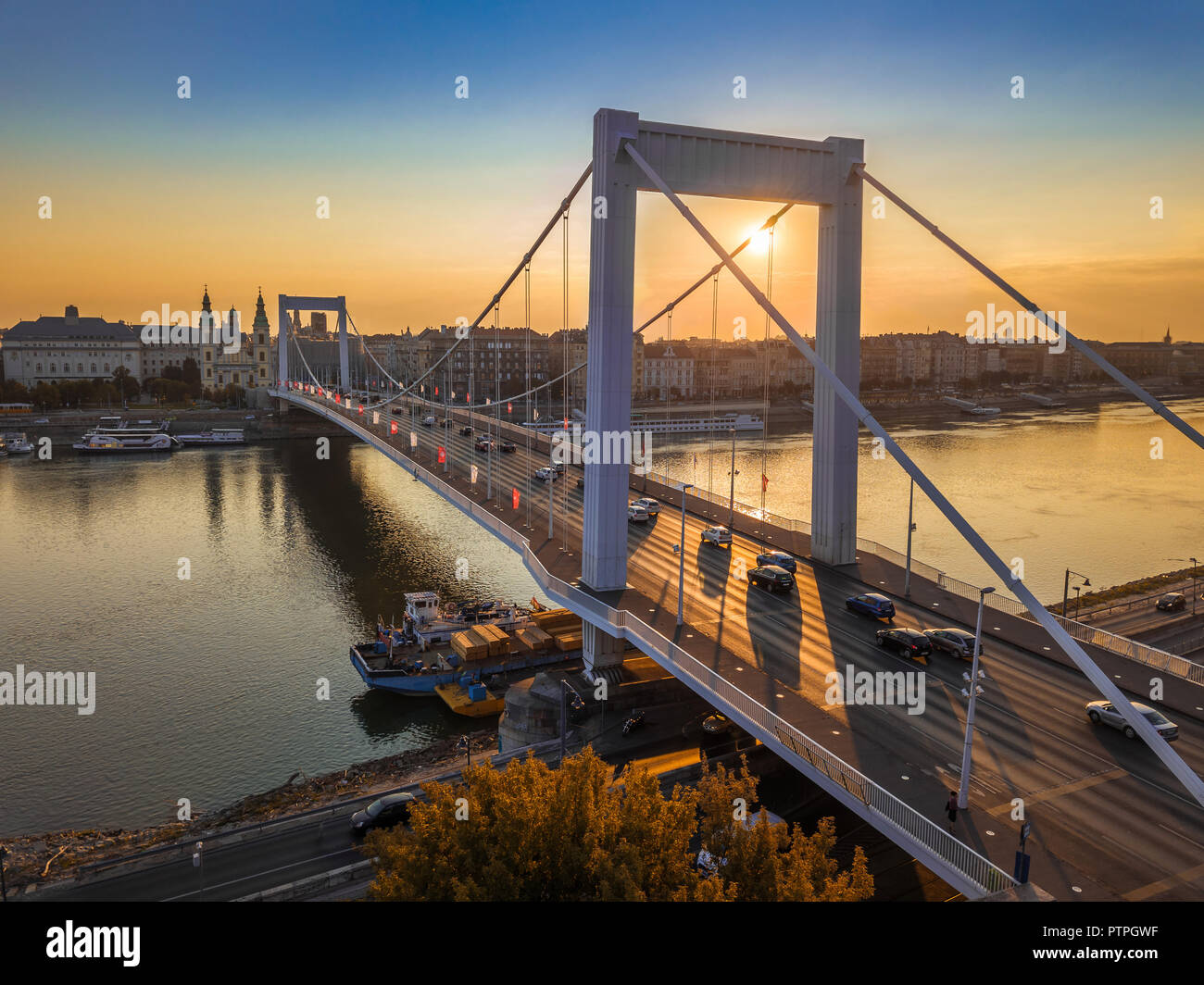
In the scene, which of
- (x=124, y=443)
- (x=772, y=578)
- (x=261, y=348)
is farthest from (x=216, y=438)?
(x=772, y=578)

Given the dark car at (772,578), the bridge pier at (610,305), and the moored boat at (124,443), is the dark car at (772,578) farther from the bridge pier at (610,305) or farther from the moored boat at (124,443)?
the moored boat at (124,443)

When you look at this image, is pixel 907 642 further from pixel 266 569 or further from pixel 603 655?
pixel 266 569

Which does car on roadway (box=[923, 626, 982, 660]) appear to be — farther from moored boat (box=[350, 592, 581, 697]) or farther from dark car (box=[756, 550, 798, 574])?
moored boat (box=[350, 592, 581, 697])

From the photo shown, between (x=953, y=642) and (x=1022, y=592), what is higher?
(x=1022, y=592)

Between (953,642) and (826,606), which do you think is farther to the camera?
(826,606)

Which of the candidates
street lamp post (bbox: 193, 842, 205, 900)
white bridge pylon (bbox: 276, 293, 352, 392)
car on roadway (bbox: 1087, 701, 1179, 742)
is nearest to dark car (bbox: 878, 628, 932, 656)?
car on roadway (bbox: 1087, 701, 1179, 742)
